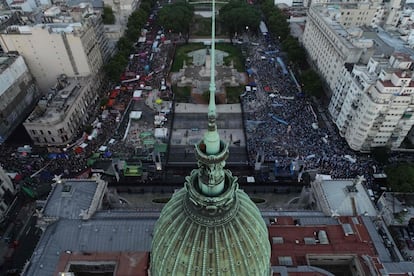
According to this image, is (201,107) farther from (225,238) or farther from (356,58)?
(225,238)

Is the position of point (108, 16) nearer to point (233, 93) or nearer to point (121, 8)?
point (121, 8)

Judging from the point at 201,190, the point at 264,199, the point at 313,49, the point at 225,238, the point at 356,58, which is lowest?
the point at 264,199

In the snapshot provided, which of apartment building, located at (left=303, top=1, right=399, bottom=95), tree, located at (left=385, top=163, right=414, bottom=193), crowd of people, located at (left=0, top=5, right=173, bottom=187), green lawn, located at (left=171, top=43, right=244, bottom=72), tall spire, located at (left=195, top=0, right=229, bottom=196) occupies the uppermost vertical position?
tall spire, located at (left=195, top=0, right=229, bottom=196)

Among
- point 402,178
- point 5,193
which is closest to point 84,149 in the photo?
point 5,193

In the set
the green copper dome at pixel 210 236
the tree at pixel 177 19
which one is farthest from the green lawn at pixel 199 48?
the green copper dome at pixel 210 236

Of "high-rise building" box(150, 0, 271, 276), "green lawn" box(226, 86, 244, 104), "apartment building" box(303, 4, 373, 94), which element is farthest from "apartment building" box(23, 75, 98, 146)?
"apartment building" box(303, 4, 373, 94)

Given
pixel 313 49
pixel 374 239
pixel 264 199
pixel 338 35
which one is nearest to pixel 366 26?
pixel 313 49

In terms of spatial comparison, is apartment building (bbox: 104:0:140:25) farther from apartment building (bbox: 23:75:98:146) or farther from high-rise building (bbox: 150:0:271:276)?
high-rise building (bbox: 150:0:271:276)

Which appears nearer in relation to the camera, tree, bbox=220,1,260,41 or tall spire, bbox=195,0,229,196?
tall spire, bbox=195,0,229,196
